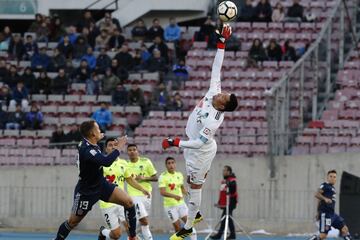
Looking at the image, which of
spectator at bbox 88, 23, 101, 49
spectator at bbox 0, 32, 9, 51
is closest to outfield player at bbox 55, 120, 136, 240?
spectator at bbox 88, 23, 101, 49

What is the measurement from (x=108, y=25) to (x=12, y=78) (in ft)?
11.9

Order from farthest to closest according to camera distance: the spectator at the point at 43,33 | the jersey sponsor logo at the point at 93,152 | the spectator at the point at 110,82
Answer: the spectator at the point at 43,33, the spectator at the point at 110,82, the jersey sponsor logo at the point at 93,152

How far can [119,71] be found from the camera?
38125 mm

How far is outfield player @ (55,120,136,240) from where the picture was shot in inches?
816

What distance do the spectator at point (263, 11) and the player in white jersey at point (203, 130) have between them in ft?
56.0

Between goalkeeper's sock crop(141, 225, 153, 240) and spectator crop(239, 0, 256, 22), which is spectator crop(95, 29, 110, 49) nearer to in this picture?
spectator crop(239, 0, 256, 22)

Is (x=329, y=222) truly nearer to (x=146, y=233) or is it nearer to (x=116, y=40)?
(x=146, y=233)

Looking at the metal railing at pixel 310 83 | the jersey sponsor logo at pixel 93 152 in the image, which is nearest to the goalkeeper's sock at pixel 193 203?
the jersey sponsor logo at pixel 93 152

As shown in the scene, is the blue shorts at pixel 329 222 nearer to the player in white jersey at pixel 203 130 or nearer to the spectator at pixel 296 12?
the player in white jersey at pixel 203 130

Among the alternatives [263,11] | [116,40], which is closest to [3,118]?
→ [116,40]

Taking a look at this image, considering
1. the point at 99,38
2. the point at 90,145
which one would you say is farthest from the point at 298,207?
the point at 90,145

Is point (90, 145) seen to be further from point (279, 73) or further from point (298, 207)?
point (279, 73)

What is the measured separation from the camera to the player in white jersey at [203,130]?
69.1ft

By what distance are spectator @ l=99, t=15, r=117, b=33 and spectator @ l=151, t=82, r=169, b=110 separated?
3564 mm
